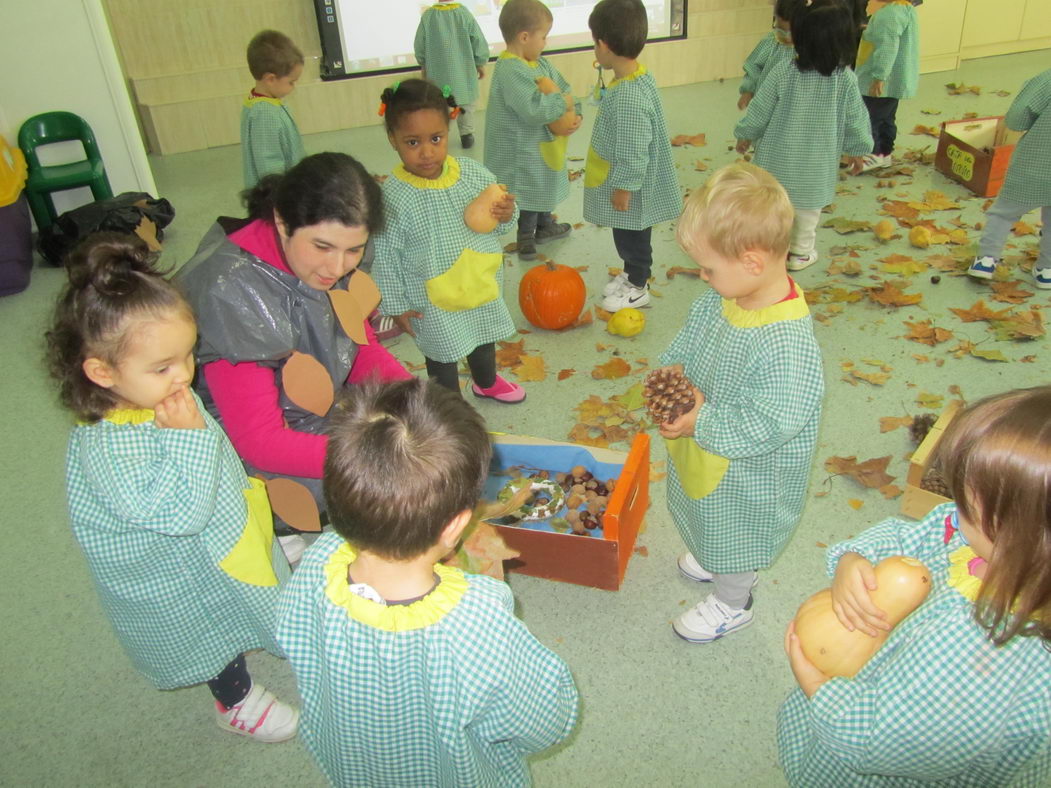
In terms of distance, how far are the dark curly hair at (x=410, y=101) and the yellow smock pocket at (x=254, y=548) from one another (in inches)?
56.2

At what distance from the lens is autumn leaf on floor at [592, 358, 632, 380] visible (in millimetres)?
3602

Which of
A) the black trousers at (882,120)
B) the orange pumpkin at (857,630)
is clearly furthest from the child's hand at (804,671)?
the black trousers at (882,120)

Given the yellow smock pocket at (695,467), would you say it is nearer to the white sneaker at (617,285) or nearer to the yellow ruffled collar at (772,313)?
the yellow ruffled collar at (772,313)

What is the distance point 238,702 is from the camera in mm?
2123

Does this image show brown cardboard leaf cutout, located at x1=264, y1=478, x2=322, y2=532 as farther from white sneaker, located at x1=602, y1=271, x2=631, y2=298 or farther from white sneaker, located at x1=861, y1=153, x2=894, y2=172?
white sneaker, located at x1=861, y1=153, x2=894, y2=172

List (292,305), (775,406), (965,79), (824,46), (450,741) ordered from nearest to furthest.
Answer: (450,741)
(775,406)
(292,305)
(824,46)
(965,79)

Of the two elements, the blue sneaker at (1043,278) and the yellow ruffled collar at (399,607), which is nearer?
the yellow ruffled collar at (399,607)

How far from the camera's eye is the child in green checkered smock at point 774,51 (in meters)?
4.11

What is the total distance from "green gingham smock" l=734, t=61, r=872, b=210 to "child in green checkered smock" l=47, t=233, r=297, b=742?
330cm

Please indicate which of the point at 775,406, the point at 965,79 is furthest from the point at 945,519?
the point at 965,79

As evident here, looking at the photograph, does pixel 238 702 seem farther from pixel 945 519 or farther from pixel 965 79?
pixel 965 79

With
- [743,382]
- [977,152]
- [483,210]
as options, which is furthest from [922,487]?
[977,152]

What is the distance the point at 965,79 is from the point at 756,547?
7.13 meters

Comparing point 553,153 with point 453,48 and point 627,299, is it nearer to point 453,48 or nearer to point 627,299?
point 627,299
